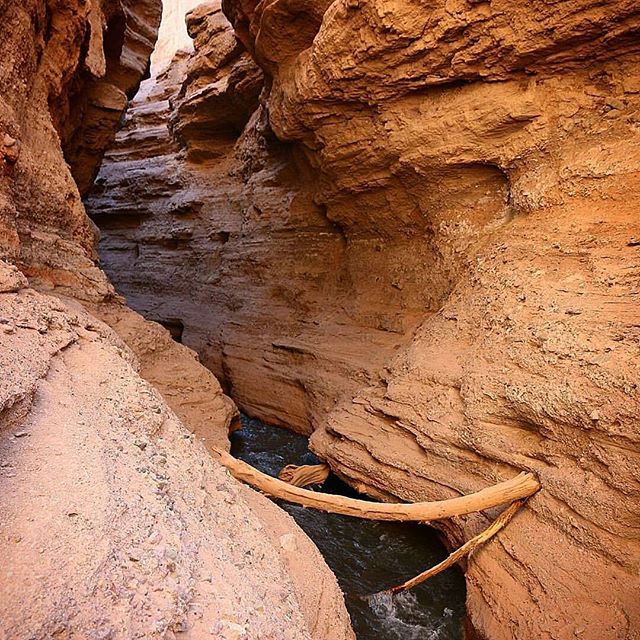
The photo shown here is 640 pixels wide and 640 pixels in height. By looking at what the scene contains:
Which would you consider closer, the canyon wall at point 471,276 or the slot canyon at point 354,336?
the slot canyon at point 354,336

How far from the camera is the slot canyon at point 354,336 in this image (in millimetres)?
1825

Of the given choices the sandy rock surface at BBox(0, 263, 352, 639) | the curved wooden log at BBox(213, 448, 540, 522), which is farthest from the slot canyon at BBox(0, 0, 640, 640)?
the curved wooden log at BBox(213, 448, 540, 522)

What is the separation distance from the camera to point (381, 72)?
586 centimetres

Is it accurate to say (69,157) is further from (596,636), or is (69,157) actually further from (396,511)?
(596,636)

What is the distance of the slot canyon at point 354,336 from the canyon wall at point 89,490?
0.01m

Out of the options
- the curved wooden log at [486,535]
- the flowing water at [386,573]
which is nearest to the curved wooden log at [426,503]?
the curved wooden log at [486,535]

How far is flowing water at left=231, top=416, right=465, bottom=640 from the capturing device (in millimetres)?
3838

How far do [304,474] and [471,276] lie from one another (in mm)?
3399

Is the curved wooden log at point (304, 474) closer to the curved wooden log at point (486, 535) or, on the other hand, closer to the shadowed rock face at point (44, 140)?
the curved wooden log at point (486, 535)

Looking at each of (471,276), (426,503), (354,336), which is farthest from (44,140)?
(426,503)

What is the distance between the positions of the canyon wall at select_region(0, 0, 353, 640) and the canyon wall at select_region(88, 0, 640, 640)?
2.00 m

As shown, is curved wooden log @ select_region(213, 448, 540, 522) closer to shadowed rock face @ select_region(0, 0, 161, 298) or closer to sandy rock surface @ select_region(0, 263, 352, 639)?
sandy rock surface @ select_region(0, 263, 352, 639)

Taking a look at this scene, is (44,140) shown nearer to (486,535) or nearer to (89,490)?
(89,490)

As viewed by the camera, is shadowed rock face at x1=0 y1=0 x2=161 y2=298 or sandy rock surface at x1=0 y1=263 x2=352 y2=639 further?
shadowed rock face at x1=0 y1=0 x2=161 y2=298
